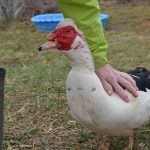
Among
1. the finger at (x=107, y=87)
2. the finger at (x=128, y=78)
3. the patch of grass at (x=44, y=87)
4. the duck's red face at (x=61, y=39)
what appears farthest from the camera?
the patch of grass at (x=44, y=87)

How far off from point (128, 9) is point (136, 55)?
13.3 feet

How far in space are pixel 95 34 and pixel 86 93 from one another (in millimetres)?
295

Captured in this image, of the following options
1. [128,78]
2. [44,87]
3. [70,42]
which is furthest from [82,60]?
[44,87]

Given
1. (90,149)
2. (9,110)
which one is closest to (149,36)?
(9,110)

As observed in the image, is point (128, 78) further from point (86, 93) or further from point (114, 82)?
point (86, 93)

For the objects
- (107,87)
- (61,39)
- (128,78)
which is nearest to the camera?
(61,39)

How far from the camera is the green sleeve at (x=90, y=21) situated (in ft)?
7.81

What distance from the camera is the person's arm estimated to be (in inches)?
93.7

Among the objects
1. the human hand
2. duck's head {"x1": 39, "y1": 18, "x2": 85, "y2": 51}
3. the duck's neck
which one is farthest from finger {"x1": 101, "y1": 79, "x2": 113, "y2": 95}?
duck's head {"x1": 39, "y1": 18, "x2": 85, "y2": 51}

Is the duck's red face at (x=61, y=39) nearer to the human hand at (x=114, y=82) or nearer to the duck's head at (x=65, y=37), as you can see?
the duck's head at (x=65, y=37)

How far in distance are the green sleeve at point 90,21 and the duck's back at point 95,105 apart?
0.13m

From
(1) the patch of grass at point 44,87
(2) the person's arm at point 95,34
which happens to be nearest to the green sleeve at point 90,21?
(2) the person's arm at point 95,34

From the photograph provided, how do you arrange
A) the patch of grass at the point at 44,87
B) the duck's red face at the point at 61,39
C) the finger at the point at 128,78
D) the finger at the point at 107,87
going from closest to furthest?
the duck's red face at the point at 61,39, the finger at the point at 107,87, the finger at the point at 128,78, the patch of grass at the point at 44,87

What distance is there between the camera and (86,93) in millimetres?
2318
